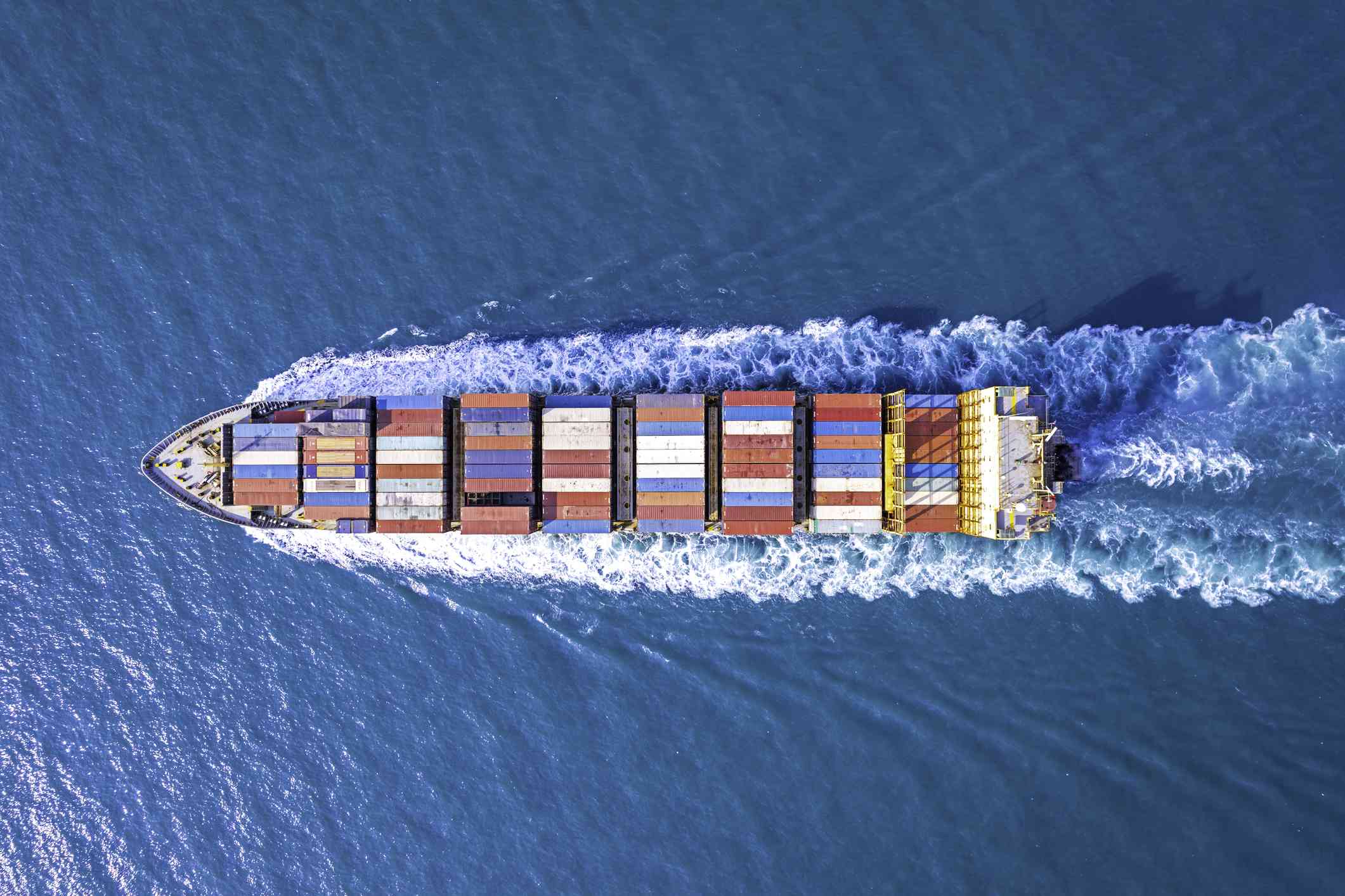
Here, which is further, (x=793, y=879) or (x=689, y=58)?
(x=689, y=58)

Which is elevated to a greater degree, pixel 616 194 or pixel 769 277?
pixel 616 194

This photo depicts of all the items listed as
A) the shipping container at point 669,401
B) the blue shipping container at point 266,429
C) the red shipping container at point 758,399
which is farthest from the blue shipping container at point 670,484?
the blue shipping container at point 266,429

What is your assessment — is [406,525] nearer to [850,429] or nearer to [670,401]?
[670,401]

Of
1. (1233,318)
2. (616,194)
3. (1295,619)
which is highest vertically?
(616,194)

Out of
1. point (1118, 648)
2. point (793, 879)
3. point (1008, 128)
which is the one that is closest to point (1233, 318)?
point (1008, 128)

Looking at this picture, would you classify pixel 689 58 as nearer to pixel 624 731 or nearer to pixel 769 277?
pixel 769 277

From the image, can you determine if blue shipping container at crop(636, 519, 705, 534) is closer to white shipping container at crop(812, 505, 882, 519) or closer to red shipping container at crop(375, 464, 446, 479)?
white shipping container at crop(812, 505, 882, 519)
